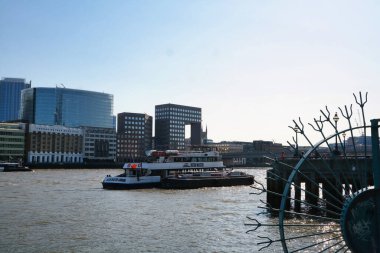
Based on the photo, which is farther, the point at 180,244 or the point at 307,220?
the point at 307,220

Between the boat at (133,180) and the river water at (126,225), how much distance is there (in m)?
13.1

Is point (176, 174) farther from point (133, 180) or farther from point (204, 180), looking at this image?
point (133, 180)

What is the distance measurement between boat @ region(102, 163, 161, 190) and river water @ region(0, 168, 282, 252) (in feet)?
43.1

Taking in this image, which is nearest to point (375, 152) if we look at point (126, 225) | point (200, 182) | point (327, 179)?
point (327, 179)

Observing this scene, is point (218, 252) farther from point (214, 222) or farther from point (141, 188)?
point (141, 188)

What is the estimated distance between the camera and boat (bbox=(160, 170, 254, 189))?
7144cm

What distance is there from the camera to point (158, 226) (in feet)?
113

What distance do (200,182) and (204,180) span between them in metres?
1.17

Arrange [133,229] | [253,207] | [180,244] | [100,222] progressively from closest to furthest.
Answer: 1. [180,244]
2. [133,229]
3. [100,222]
4. [253,207]

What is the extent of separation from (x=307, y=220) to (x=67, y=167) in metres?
172

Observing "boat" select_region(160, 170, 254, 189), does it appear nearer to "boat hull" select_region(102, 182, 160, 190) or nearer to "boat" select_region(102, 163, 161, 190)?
"boat" select_region(102, 163, 161, 190)

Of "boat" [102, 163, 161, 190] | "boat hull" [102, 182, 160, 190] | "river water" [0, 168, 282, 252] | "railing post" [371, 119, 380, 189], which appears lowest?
"river water" [0, 168, 282, 252]

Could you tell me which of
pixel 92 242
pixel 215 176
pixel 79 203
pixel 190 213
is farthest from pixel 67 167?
pixel 92 242

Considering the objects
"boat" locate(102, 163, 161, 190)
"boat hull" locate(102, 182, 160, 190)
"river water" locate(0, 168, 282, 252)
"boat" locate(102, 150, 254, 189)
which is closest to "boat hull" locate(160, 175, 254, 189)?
"boat" locate(102, 150, 254, 189)
